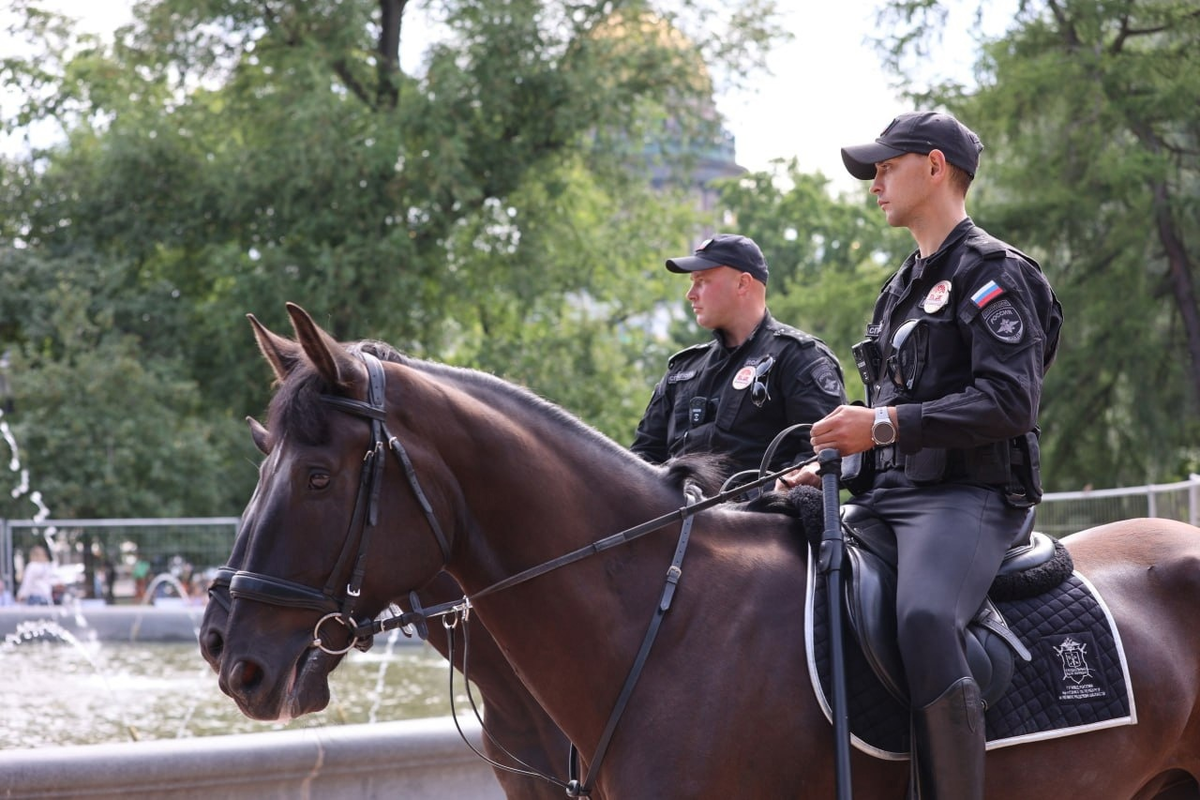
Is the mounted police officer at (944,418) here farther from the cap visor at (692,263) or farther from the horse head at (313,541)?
the cap visor at (692,263)

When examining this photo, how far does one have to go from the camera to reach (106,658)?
48.1ft

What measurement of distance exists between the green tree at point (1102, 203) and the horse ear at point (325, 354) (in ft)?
58.3

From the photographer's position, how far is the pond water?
9.19 meters

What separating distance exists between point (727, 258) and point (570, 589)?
2.43m

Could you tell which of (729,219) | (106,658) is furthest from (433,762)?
(729,219)

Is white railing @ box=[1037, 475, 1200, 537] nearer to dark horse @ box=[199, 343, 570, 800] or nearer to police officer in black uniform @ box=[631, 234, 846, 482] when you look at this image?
police officer in black uniform @ box=[631, 234, 846, 482]

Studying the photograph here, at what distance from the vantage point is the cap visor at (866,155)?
379cm

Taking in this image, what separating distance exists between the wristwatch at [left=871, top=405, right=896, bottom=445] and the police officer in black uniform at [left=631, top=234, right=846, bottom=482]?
1.60 m

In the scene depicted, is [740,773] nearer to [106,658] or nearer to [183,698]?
[183,698]

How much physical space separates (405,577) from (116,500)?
22981mm

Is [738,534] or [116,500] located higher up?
[738,534]

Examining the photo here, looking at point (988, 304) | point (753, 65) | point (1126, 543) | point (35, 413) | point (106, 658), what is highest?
point (753, 65)

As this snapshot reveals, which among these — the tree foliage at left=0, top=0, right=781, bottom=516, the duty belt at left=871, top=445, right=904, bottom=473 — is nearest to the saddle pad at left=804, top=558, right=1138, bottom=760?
the duty belt at left=871, top=445, right=904, bottom=473

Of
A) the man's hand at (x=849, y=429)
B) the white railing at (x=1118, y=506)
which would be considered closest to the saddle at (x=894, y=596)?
the man's hand at (x=849, y=429)
